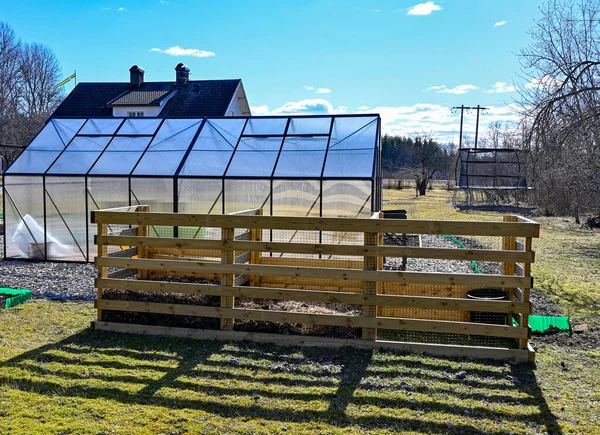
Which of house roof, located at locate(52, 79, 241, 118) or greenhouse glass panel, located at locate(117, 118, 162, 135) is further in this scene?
house roof, located at locate(52, 79, 241, 118)

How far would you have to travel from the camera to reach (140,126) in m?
12.4

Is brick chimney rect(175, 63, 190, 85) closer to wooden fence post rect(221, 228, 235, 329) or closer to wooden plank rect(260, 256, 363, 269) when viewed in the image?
wooden plank rect(260, 256, 363, 269)

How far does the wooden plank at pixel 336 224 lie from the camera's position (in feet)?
16.4

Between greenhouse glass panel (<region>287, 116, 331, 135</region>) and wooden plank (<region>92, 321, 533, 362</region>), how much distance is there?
648 centimetres

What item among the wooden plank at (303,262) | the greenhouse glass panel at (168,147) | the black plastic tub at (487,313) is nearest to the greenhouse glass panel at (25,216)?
the greenhouse glass panel at (168,147)

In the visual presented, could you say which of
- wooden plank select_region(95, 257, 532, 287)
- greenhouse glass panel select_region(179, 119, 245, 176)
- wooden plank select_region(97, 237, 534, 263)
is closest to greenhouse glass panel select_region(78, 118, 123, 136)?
greenhouse glass panel select_region(179, 119, 245, 176)

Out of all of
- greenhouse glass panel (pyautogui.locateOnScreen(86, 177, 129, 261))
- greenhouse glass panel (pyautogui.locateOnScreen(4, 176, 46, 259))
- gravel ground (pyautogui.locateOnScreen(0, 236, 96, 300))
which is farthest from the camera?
greenhouse glass panel (pyautogui.locateOnScreen(4, 176, 46, 259))

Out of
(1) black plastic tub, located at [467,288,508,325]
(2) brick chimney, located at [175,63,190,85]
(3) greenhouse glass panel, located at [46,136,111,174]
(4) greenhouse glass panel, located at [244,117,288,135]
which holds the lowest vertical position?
(1) black plastic tub, located at [467,288,508,325]

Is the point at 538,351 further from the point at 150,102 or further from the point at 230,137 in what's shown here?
the point at 150,102

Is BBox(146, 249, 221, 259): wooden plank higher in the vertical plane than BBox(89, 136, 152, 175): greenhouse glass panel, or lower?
lower

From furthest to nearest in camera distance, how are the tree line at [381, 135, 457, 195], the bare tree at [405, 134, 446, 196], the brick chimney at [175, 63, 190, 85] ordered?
the tree line at [381, 135, 457, 195], the bare tree at [405, 134, 446, 196], the brick chimney at [175, 63, 190, 85]

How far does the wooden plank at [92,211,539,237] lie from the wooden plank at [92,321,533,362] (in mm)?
1152

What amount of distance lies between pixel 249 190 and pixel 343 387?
6488 millimetres

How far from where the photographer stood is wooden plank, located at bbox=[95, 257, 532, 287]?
5051 millimetres
